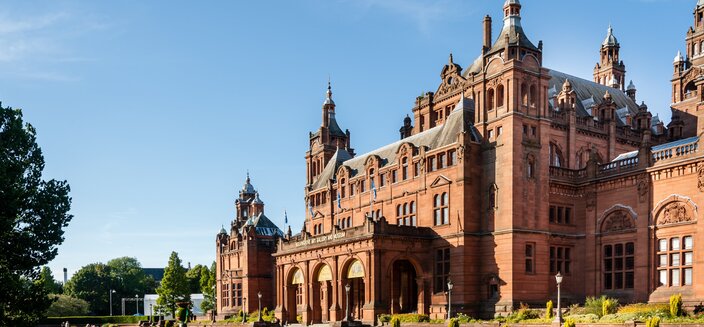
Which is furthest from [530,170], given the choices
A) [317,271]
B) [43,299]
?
[43,299]

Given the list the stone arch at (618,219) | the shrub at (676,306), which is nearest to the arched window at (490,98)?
the stone arch at (618,219)

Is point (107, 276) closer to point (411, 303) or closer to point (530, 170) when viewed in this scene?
point (411, 303)

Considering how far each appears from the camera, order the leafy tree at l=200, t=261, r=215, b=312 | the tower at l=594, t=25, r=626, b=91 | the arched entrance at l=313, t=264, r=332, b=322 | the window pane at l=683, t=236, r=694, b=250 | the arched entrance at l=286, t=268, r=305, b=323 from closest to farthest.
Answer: the window pane at l=683, t=236, r=694, b=250
the arched entrance at l=313, t=264, r=332, b=322
the arched entrance at l=286, t=268, r=305, b=323
the tower at l=594, t=25, r=626, b=91
the leafy tree at l=200, t=261, r=215, b=312

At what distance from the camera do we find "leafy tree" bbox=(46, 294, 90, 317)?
12212cm

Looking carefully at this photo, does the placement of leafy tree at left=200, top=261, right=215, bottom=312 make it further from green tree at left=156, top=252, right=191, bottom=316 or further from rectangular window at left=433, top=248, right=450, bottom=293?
rectangular window at left=433, top=248, right=450, bottom=293

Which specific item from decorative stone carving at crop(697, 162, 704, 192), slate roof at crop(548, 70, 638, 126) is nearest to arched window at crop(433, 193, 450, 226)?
slate roof at crop(548, 70, 638, 126)

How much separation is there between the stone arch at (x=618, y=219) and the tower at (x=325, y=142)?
3732 cm

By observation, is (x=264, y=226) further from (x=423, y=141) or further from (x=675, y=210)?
(x=675, y=210)

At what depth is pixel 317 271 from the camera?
71062mm

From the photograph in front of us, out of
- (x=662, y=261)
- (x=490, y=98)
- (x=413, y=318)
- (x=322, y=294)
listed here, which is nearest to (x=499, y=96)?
(x=490, y=98)

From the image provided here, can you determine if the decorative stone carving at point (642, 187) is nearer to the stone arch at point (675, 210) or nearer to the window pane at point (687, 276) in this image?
the stone arch at point (675, 210)

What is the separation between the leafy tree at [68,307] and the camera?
122 metres

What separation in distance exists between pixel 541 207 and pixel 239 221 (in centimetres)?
6128

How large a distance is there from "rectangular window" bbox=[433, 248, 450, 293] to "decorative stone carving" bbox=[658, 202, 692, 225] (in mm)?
17045
